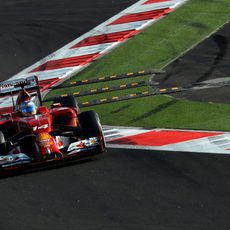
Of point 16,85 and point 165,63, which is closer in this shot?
point 16,85

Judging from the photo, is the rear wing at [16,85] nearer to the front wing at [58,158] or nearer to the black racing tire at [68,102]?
the black racing tire at [68,102]

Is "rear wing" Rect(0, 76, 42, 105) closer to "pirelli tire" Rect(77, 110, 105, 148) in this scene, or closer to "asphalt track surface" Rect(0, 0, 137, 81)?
"pirelli tire" Rect(77, 110, 105, 148)

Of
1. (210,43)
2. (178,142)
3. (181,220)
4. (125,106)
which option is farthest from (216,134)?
(210,43)

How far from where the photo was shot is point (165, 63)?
27844 mm

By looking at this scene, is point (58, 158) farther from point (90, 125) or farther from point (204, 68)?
point (204, 68)

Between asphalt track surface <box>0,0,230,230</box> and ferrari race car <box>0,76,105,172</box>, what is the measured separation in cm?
31

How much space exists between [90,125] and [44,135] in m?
1.17

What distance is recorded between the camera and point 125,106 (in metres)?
24.0

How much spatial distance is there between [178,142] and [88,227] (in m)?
5.85

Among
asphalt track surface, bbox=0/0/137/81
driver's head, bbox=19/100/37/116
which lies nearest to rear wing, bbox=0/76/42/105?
driver's head, bbox=19/100/37/116

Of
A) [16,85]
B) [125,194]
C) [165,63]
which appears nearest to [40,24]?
[165,63]

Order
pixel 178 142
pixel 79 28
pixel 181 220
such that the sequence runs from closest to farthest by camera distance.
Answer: pixel 181 220, pixel 178 142, pixel 79 28

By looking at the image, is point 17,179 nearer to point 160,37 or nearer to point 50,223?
point 50,223

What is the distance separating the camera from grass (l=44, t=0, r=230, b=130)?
22.1 m
